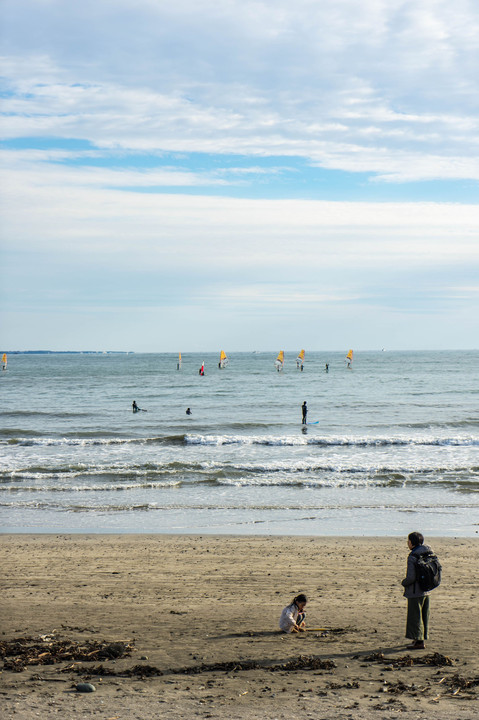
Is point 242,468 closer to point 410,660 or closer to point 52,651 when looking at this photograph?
point 52,651

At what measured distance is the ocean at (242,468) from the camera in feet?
51.7

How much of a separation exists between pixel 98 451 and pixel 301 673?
2185cm

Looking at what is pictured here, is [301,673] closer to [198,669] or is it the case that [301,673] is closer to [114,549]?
[198,669]

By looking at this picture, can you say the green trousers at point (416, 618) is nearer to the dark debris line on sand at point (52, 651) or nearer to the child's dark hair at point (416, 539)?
the child's dark hair at point (416, 539)

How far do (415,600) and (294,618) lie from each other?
5.22 ft

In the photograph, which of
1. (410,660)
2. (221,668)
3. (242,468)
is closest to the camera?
(221,668)

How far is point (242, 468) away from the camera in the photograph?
75.3 ft

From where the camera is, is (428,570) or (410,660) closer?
(410,660)

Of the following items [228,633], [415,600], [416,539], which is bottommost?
[228,633]

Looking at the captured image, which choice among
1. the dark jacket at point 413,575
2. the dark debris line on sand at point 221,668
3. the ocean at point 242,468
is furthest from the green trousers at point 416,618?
the ocean at point 242,468

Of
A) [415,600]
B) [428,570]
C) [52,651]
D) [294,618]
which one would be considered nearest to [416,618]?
[415,600]

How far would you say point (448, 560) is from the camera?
1181cm

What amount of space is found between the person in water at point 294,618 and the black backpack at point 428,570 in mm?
1576

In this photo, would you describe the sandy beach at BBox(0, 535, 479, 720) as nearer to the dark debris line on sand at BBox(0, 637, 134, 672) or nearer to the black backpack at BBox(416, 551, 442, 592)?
the dark debris line on sand at BBox(0, 637, 134, 672)
